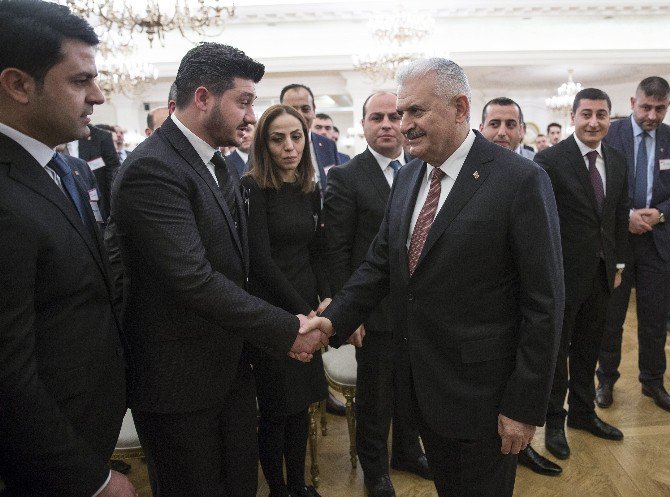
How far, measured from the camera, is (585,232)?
8.16 feet

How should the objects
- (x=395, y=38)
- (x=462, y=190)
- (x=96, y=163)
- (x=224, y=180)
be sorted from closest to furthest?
(x=462, y=190), (x=224, y=180), (x=96, y=163), (x=395, y=38)

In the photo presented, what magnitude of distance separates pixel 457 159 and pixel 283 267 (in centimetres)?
89

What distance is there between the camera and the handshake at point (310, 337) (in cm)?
166

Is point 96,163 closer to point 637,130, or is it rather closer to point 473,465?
point 473,465

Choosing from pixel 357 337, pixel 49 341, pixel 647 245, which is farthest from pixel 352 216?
pixel 647 245

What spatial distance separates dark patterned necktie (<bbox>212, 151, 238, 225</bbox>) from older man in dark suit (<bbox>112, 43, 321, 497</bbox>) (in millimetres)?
47

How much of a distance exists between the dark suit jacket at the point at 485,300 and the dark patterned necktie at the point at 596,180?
4.46ft

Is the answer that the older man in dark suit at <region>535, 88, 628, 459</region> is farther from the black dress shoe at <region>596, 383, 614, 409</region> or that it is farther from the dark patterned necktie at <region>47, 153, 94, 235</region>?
the dark patterned necktie at <region>47, 153, 94, 235</region>

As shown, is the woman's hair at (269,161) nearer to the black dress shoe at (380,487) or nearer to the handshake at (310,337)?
the handshake at (310,337)

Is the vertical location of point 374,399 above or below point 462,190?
below

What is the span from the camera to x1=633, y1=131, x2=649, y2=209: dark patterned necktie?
3.18 m

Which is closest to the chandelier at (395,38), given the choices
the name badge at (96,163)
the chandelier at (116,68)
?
the chandelier at (116,68)

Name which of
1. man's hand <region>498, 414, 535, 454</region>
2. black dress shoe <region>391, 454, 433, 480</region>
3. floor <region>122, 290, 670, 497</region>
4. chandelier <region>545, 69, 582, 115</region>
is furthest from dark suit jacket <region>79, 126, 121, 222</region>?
chandelier <region>545, 69, 582, 115</region>

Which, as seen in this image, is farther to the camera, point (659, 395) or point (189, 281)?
point (659, 395)
